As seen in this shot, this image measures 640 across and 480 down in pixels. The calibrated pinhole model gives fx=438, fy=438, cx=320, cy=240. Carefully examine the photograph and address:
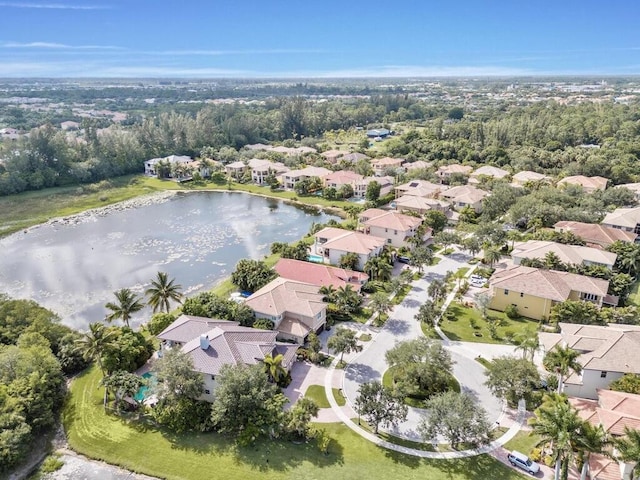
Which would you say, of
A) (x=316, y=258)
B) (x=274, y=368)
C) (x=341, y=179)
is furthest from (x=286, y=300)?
(x=341, y=179)

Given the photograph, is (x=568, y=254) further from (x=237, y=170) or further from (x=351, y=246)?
(x=237, y=170)

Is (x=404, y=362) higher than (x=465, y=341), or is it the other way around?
(x=404, y=362)

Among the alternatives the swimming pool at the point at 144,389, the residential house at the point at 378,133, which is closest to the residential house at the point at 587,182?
the swimming pool at the point at 144,389

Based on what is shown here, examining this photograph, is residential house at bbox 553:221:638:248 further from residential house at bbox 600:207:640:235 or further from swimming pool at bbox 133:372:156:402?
swimming pool at bbox 133:372:156:402

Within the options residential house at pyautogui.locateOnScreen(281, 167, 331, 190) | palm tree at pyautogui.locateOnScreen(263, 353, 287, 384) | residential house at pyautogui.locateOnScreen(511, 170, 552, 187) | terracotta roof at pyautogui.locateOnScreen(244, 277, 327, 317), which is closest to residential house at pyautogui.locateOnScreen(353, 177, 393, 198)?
residential house at pyautogui.locateOnScreen(281, 167, 331, 190)

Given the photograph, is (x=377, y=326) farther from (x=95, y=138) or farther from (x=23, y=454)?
(x=95, y=138)

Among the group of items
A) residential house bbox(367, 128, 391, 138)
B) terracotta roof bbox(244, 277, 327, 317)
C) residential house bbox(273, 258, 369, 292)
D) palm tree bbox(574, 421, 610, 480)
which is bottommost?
residential house bbox(367, 128, 391, 138)

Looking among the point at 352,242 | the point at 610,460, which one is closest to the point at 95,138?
the point at 352,242
